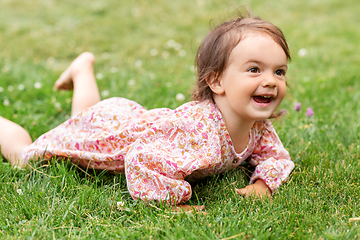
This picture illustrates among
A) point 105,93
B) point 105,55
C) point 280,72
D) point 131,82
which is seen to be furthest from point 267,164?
point 105,55

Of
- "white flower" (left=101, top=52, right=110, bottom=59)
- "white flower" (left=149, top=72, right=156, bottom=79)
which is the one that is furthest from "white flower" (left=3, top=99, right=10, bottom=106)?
"white flower" (left=101, top=52, right=110, bottom=59)

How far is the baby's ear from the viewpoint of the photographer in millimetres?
2285

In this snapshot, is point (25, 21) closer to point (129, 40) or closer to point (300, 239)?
point (129, 40)

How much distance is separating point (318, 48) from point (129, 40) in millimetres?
2909

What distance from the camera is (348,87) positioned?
166 inches

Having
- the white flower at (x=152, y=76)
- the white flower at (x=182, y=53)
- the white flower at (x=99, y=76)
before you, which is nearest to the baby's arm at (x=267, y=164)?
the white flower at (x=152, y=76)

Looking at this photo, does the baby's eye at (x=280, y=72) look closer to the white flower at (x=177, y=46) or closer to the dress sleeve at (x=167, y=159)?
the dress sleeve at (x=167, y=159)

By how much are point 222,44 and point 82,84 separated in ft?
4.91

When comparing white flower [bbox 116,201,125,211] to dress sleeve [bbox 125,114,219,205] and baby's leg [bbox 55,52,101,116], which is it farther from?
baby's leg [bbox 55,52,101,116]

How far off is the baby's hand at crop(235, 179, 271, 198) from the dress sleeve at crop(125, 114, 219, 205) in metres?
0.31

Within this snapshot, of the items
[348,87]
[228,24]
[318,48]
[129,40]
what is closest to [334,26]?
[318,48]

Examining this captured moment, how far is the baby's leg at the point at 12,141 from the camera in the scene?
2.74 m

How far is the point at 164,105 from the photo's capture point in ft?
11.7

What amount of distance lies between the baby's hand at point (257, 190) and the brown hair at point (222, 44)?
602 mm
